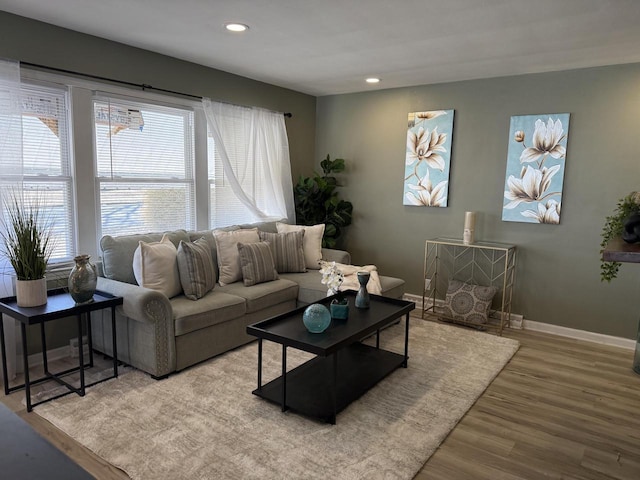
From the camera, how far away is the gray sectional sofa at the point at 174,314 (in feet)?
9.95

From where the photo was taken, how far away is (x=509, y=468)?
224 cm

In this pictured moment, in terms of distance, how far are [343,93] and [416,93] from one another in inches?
38.4

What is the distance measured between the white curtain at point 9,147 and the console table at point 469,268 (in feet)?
11.8

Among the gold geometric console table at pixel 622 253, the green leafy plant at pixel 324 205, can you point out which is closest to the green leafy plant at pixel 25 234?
the green leafy plant at pixel 324 205

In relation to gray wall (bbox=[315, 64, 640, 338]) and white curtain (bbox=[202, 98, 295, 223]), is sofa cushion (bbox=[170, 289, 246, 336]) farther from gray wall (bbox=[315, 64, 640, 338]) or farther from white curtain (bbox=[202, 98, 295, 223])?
gray wall (bbox=[315, 64, 640, 338])

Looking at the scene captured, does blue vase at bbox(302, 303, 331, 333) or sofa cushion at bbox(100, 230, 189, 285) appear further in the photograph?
sofa cushion at bbox(100, 230, 189, 285)

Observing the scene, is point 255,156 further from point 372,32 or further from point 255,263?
point 372,32

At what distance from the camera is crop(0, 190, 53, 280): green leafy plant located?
2746 mm

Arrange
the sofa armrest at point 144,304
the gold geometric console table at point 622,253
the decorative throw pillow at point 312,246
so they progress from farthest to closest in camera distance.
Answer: the decorative throw pillow at point 312,246 < the sofa armrest at point 144,304 < the gold geometric console table at point 622,253

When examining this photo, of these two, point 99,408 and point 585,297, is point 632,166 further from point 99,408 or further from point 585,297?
point 99,408

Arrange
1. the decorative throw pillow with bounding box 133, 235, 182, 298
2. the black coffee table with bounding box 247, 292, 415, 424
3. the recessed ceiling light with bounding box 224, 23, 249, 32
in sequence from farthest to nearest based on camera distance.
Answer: the decorative throw pillow with bounding box 133, 235, 182, 298 → the recessed ceiling light with bounding box 224, 23, 249, 32 → the black coffee table with bounding box 247, 292, 415, 424

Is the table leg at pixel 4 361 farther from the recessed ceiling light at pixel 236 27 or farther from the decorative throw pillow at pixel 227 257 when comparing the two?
the recessed ceiling light at pixel 236 27

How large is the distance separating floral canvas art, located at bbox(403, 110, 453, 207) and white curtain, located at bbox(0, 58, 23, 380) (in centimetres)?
370

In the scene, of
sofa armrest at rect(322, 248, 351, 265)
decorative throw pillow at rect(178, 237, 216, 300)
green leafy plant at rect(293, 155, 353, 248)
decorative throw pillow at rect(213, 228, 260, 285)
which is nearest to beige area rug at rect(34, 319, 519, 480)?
decorative throw pillow at rect(178, 237, 216, 300)
